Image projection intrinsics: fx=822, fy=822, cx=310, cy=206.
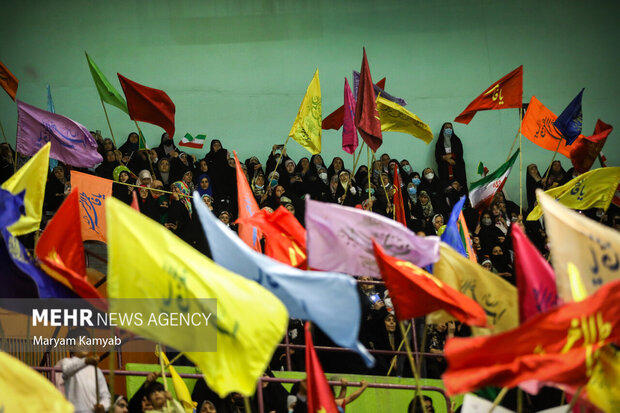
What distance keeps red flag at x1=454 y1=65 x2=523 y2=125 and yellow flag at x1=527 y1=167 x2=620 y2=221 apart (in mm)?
2021

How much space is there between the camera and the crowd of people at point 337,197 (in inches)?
356

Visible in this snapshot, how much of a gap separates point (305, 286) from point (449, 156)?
11411 millimetres

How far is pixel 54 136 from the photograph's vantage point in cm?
1009

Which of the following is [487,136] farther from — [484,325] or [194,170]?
[484,325]

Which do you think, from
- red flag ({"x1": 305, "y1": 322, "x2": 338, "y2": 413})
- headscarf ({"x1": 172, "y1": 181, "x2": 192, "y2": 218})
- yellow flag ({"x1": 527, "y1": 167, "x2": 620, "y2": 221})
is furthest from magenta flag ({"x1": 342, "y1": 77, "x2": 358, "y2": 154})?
red flag ({"x1": 305, "y1": 322, "x2": 338, "y2": 413})

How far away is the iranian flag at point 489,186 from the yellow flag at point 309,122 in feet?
7.98

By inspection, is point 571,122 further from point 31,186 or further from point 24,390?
point 24,390

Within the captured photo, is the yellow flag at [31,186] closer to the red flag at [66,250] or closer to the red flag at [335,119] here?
the red flag at [66,250]

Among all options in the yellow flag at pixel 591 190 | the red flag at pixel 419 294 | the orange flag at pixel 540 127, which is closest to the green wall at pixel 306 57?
the orange flag at pixel 540 127

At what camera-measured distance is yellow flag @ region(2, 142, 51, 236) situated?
6.65 meters

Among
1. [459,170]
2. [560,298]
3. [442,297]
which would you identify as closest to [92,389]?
[442,297]

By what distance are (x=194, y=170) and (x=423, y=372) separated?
634cm

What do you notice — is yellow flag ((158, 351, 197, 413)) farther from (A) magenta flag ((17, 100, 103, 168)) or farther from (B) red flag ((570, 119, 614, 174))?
(B) red flag ((570, 119, 614, 174))

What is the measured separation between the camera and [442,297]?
6.06 m
